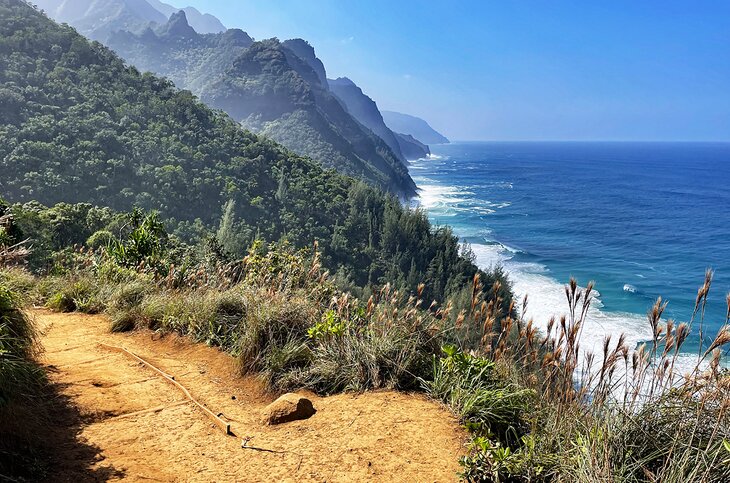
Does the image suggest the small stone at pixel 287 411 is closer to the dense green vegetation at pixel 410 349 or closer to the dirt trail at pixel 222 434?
the dirt trail at pixel 222 434

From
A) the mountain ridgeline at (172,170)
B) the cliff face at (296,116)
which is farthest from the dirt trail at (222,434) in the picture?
the cliff face at (296,116)

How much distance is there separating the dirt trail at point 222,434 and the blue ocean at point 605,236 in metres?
4.77

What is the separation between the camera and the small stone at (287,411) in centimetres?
380

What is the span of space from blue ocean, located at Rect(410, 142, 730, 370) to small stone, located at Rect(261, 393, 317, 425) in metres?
5.13

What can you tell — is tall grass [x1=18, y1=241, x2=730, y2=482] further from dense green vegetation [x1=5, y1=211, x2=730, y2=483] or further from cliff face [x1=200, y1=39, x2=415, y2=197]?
cliff face [x1=200, y1=39, x2=415, y2=197]

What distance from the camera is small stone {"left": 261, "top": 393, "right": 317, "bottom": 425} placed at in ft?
12.5

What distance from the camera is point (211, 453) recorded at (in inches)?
131

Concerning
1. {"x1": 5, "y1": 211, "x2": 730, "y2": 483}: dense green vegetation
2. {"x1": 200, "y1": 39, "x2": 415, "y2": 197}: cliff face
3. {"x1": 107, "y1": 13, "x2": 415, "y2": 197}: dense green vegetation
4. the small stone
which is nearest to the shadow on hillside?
the small stone

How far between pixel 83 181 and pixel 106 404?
48.4 metres

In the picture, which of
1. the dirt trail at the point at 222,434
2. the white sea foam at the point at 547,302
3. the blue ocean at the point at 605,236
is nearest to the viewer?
the dirt trail at the point at 222,434

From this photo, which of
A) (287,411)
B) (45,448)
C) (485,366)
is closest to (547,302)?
(485,366)

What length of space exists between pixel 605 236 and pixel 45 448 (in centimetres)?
6783

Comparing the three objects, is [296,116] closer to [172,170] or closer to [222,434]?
[172,170]

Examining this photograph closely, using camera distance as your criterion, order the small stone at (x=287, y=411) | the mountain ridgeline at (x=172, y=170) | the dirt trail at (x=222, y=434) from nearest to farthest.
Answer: the dirt trail at (x=222, y=434)
the small stone at (x=287, y=411)
the mountain ridgeline at (x=172, y=170)
